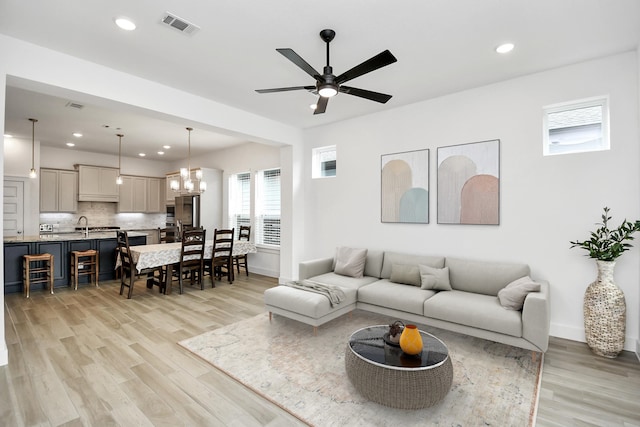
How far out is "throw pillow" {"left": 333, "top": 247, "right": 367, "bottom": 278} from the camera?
453 centimetres

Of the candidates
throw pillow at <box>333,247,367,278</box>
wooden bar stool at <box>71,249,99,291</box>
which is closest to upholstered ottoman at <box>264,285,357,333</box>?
throw pillow at <box>333,247,367,278</box>

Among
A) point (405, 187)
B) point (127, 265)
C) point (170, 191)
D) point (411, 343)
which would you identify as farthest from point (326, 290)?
point (170, 191)

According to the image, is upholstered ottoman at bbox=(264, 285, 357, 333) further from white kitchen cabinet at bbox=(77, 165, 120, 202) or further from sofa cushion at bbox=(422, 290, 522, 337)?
white kitchen cabinet at bbox=(77, 165, 120, 202)

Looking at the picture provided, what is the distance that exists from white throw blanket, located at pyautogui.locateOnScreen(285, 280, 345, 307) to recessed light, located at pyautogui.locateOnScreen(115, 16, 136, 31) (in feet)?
10.3

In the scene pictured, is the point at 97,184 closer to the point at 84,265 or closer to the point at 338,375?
the point at 84,265

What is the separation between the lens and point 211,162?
8.41m

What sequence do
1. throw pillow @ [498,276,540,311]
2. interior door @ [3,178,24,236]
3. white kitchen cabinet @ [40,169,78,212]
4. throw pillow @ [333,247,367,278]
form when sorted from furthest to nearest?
white kitchen cabinet @ [40,169,78,212], interior door @ [3,178,24,236], throw pillow @ [333,247,367,278], throw pillow @ [498,276,540,311]

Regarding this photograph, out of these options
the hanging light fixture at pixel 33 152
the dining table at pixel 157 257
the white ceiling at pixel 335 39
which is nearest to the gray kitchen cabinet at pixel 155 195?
the hanging light fixture at pixel 33 152

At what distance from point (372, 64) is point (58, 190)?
874 cm

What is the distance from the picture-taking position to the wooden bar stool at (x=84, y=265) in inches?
221

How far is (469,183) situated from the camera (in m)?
3.98

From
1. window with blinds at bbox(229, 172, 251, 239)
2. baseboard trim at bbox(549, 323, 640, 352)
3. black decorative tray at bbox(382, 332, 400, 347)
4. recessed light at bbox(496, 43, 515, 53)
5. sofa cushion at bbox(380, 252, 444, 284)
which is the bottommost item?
baseboard trim at bbox(549, 323, 640, 352)

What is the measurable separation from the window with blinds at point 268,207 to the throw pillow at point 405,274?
3.21 metres

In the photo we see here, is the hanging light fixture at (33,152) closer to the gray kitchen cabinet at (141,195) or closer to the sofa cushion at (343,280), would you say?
the gray kitchen cabinet at (141,195)
